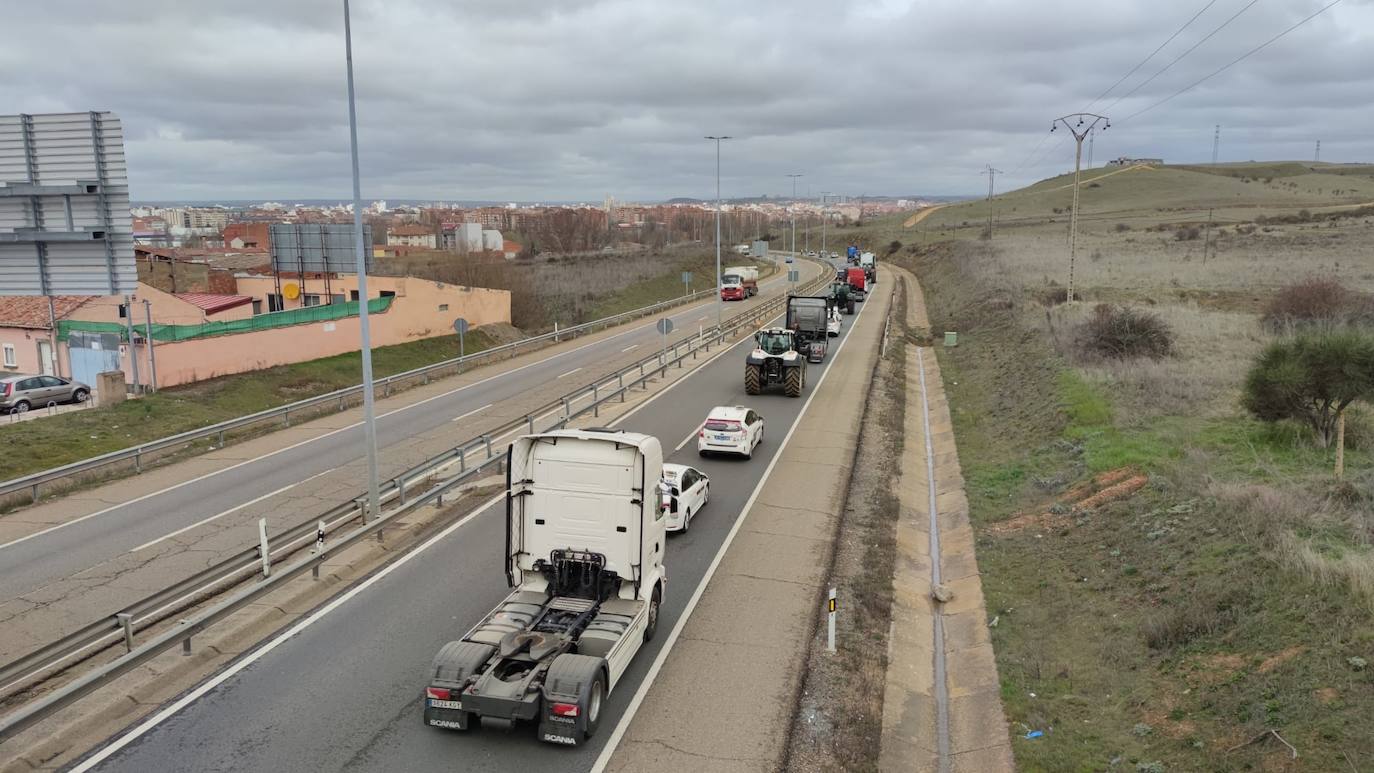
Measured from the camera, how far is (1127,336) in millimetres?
31672

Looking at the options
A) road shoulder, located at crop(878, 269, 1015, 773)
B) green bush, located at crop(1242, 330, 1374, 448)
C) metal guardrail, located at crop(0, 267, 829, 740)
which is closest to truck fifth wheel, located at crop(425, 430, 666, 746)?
road shoulder, located at crop(878, 269, 1015, 773)

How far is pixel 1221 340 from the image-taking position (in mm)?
32062

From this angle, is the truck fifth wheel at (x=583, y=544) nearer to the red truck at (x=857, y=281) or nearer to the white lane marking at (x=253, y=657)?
the white lane marking at (x=253, y=657)

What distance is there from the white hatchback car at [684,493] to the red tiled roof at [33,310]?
31.4 meters

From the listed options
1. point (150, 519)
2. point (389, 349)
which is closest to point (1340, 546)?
point (150, 519)

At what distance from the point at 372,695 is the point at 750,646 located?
16.6 ft

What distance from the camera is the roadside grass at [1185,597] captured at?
994cm

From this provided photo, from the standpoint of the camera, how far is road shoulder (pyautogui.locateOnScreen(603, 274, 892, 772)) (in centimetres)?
984

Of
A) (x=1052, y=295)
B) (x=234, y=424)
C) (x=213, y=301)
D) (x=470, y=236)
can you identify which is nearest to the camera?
(x=234, y=424)

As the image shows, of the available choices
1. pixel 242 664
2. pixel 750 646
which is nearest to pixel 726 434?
pixel 750 646

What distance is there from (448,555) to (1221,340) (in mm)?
29323

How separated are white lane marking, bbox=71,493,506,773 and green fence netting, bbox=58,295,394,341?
905 inches

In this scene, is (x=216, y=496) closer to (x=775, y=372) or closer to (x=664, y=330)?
(x=664, y=330)

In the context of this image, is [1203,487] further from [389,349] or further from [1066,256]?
[1066,256]
